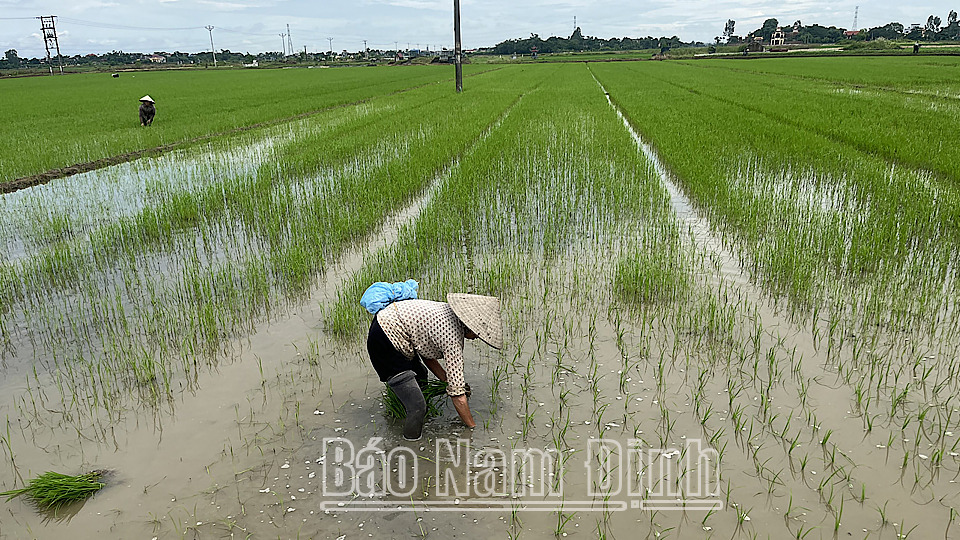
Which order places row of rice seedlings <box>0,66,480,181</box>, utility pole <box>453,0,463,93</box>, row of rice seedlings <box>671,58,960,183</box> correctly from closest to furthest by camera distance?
row of rice seedlings <box>671,58,960,183</box>, row of rice seedlings <box>0,66,480,181</box>, utility pole <box>453,0,463,93</box>

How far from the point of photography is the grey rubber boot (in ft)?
7.91

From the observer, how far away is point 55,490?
2.13 m

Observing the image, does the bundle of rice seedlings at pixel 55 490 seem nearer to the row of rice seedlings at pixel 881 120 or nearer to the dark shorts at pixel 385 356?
the dark shorts at pixel 385 356

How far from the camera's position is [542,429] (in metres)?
2.52

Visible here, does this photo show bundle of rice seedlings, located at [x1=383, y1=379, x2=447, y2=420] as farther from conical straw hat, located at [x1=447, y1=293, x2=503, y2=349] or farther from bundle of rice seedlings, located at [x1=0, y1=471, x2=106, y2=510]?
bundle of rice seedlings, located at [x1=0, y1=471, x2=106, y2=510]

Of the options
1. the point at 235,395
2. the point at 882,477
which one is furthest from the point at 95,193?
the point at 882,477

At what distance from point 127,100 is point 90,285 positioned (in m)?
17.9

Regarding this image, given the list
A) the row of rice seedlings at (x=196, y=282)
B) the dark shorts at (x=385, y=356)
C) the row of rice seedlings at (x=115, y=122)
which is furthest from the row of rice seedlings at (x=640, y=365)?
the row of rice seedlings at (x=115, y=122)

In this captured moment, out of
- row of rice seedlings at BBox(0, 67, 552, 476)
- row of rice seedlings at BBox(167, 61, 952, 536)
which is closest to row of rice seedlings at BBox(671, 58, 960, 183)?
row of rice seedlings at BBox(167, 61, 952, 536)

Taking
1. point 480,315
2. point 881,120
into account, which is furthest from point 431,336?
point 881,120

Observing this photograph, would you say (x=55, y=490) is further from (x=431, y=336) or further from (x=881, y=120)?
(x=881, y=120)

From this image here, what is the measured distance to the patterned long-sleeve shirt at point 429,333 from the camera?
7.86ft

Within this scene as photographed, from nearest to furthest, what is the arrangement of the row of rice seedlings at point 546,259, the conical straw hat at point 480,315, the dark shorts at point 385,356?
the conical straw hat at point 480,315, the dark shorts at point 385,356, the row of rice seedlings at point 546,259

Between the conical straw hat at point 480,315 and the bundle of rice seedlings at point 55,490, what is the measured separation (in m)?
1.45
